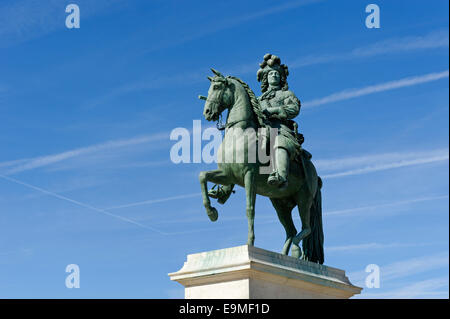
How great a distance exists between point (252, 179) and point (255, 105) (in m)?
1.58

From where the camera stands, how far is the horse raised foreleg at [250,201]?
51.7 ft

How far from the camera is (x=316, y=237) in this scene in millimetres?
17547

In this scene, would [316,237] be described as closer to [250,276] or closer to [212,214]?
[212,214]

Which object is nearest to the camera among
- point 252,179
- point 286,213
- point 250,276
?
point 250,276

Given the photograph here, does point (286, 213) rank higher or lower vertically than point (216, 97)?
lower

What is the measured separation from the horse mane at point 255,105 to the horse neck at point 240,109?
3.3 inches

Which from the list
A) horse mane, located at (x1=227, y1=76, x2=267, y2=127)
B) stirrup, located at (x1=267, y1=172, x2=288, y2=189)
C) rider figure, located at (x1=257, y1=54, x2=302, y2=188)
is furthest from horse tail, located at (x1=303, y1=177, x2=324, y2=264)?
horse mane, located at (x1=227, y1=76, x2=267, y2=127)

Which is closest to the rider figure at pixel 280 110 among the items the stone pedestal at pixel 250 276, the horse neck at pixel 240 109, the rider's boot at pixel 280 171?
the rider's boot at pixel 280 171

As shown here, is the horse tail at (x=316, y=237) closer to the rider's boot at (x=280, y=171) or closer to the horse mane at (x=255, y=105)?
the rider's boot at (x=280, y=171)

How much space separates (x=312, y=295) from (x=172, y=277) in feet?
8.67

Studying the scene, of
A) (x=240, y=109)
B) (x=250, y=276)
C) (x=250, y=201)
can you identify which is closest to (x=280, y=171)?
(x=250, y=201)

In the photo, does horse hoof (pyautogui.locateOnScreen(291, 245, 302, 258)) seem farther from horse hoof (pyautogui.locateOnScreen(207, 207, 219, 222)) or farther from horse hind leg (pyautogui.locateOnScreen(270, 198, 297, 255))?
horse hoof (pyautogui.locateOnScreen(207, 207, 219, 222))

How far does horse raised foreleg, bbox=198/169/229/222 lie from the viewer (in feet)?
52.4
